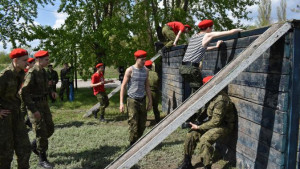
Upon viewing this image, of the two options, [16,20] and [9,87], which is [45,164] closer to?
[9,87]

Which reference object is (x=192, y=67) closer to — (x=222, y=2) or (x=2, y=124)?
(x=2, y=124)

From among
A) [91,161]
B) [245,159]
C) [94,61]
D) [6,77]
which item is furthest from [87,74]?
[245,159]

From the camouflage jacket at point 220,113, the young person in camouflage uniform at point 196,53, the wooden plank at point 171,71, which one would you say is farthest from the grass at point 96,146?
the wooden plank at point 171,71

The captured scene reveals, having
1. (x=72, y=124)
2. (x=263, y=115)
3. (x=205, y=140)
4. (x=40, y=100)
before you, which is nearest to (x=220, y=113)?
(x=205, y=140)

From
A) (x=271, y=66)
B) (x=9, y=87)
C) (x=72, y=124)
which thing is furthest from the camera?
(x=72, y=124)

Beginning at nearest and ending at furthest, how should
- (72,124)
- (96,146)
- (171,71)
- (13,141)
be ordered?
(13,141) < (96,146) < (72,124) < (171,71)

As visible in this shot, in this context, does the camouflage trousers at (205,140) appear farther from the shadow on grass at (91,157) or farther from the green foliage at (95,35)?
the green foliage at (95,35)

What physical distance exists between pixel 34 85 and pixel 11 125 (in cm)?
112

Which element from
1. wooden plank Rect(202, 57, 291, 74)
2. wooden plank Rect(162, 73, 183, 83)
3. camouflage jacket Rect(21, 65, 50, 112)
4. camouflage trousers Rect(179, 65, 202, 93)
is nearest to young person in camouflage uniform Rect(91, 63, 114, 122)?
wooden plank Rect(162, 73, 183, 83)

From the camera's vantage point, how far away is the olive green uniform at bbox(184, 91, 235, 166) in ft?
13.4

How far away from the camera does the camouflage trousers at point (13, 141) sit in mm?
3742

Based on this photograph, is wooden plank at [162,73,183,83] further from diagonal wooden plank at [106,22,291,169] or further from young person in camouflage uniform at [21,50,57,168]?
diagonal wooden plank at [106,22,291,169]

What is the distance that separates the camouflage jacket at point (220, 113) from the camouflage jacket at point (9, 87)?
2984mm

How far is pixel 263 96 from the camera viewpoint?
12.0ft
